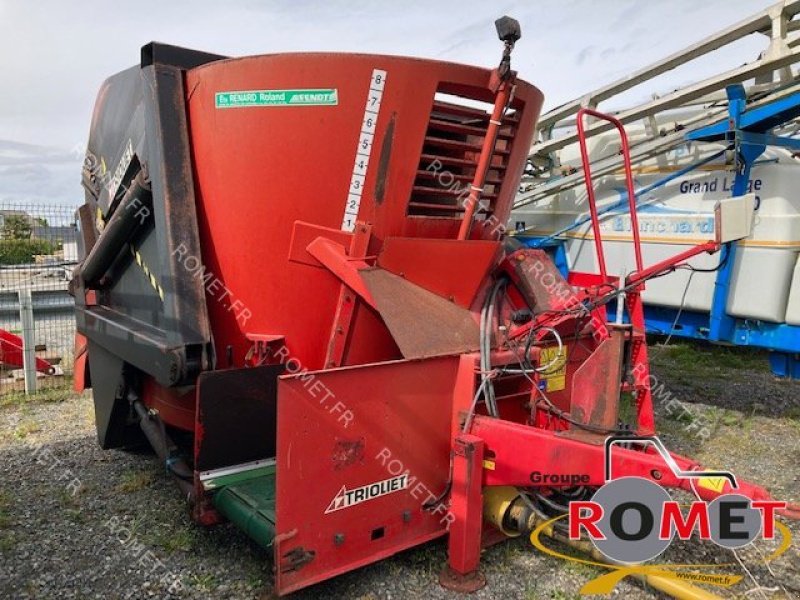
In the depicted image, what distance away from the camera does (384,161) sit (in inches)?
112

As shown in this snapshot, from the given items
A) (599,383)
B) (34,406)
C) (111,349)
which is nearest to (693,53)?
(599,383)

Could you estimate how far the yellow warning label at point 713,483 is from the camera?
2.15 m

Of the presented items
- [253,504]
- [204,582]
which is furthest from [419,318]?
[204,582]

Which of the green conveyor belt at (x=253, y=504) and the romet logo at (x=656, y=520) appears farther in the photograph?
the green conveyor belt at (x=253, y=504)

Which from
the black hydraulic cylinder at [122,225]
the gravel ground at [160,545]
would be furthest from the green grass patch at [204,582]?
the black hydraulic cylinder at [122,225]

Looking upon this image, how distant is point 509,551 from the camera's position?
9.59 feet

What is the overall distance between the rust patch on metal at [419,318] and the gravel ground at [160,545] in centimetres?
94

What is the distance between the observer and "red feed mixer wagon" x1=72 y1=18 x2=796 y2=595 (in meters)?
2.59

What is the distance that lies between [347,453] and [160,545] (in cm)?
116

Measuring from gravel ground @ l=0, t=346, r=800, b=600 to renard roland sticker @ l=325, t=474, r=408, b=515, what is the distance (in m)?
0.38

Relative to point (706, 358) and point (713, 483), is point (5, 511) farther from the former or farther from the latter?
point (706, 358)

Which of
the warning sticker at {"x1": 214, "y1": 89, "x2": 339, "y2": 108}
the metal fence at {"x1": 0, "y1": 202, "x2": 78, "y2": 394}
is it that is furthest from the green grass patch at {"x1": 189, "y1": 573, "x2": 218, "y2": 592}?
the metal fence at {"x1": 0, "y1": 202, "x2": 78, "y2": 394}

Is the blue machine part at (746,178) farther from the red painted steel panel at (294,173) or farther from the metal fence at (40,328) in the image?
the metal fence at (40,328)

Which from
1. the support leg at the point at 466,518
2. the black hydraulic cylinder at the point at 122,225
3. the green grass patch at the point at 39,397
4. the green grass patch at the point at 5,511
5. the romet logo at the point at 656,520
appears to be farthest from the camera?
the green grass patch at the point at 39,397
